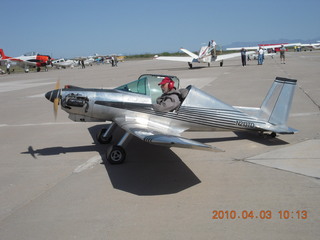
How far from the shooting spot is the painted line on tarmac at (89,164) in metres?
6.21

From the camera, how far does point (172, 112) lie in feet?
21.8

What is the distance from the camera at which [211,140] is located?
7.74 m

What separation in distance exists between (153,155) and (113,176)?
4.34 ft

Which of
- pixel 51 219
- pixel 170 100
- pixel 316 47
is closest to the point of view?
pixel 51 219

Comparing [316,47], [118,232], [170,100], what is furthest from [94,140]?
[316,47]

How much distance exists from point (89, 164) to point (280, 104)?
438cm

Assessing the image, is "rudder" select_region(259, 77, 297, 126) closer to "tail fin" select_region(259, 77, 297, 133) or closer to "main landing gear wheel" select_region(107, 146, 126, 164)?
"tail fin" select_region(259, 77, 297, 133)

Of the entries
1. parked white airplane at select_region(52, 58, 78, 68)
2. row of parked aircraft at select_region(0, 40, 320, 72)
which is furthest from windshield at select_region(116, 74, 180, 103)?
parked white airplane at select_region(52, 58, 78, 68)

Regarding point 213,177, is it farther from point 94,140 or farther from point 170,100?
point 94,140

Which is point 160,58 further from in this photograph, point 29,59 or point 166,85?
point 166,85

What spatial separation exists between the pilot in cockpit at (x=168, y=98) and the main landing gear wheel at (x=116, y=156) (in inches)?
45.6

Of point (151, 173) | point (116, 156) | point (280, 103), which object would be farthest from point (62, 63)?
point (151, 173)

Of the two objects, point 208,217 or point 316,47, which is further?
point 316,47

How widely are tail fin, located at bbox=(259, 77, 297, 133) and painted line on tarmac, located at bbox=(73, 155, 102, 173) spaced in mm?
3825
